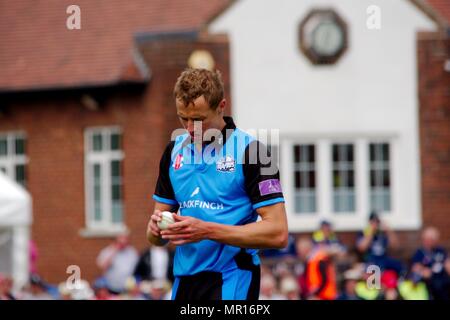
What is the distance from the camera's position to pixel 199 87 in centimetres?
546

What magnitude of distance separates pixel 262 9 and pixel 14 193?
24.2ft

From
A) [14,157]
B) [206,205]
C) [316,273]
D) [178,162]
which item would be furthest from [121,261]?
[206,205]

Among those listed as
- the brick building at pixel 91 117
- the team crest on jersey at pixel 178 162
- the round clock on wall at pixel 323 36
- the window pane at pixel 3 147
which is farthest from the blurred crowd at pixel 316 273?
the team crest on jersey at pixel 178 162

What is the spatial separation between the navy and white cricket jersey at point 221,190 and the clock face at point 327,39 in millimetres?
18269

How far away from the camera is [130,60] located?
25016 millimetres

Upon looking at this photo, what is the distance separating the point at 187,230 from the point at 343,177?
19.2 m

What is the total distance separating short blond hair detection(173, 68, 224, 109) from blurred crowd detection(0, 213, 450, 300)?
285 inches

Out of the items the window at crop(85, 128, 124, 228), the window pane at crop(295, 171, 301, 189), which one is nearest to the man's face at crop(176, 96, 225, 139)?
the window pane at crop(295, 171, 301, 189)

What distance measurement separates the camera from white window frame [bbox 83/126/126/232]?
25.5 meters

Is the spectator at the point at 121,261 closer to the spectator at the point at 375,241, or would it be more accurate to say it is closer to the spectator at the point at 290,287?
the spectator at the point at 290,287

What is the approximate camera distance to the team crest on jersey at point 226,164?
18.5 feet

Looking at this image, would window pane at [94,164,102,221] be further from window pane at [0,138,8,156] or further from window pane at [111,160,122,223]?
window pane at [0,138,8,156]

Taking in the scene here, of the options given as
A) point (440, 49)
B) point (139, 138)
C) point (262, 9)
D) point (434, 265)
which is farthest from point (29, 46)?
point (434, 265)

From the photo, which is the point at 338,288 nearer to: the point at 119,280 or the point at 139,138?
the point at 119,280
